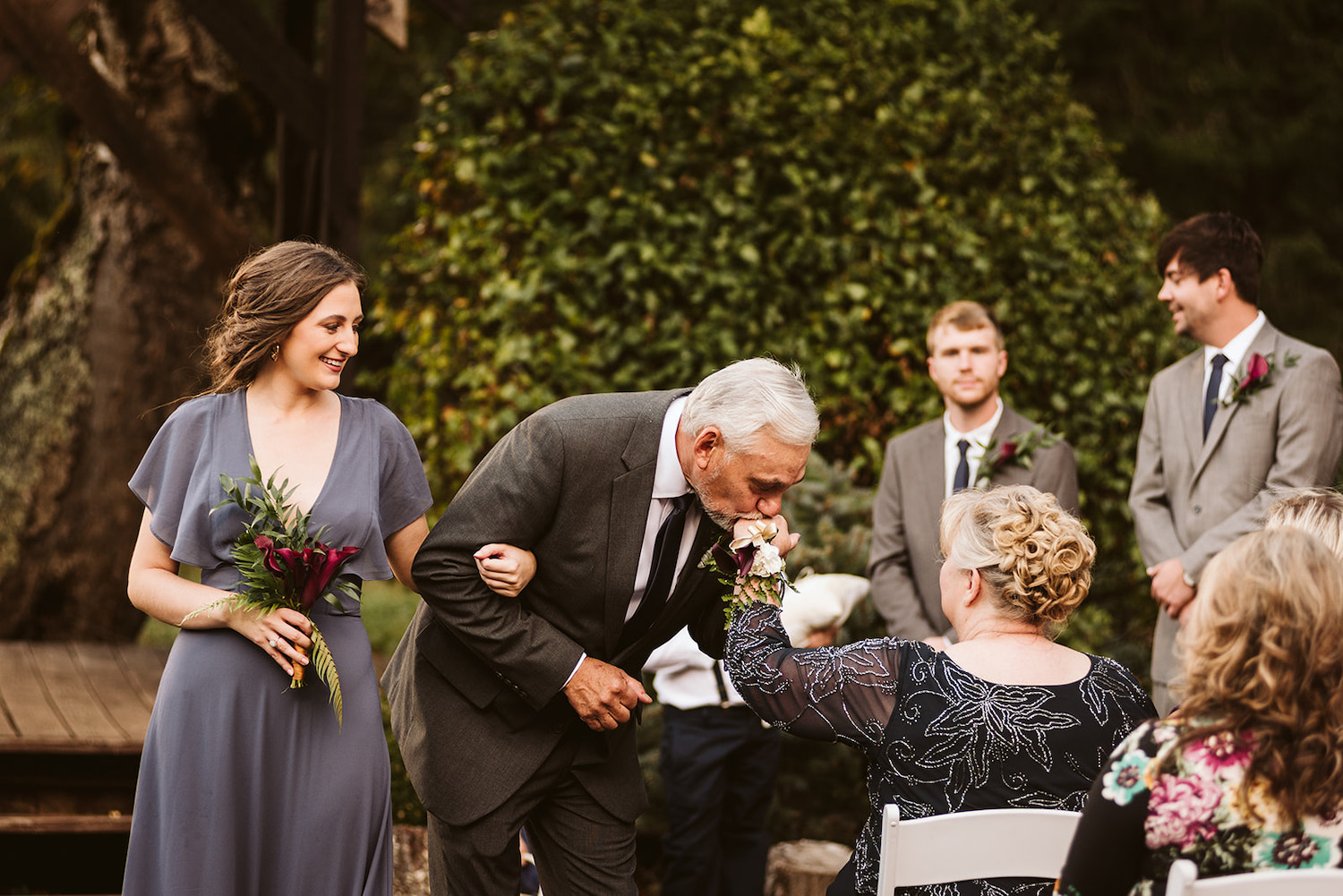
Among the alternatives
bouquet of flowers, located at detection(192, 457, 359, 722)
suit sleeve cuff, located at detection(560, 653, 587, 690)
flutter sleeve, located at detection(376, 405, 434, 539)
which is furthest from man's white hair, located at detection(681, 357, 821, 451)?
bouquet of flowers, located at detection(192, 457, 359, 722)

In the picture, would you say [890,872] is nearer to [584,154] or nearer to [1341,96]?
[584,154]

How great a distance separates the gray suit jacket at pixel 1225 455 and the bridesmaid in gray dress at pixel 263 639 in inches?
103

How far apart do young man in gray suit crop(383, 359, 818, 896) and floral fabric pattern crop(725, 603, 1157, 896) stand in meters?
0.32

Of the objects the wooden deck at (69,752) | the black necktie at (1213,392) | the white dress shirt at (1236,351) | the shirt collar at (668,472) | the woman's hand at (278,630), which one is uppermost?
the white dress shirt at (1236,351)

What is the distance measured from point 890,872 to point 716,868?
5.84 ft

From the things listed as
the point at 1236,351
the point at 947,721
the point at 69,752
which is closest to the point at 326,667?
the point at 947,721

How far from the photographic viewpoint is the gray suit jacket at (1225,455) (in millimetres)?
3900

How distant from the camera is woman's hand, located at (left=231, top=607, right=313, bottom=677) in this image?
8.55 ft

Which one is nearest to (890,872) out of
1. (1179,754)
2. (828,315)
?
(1179,754)

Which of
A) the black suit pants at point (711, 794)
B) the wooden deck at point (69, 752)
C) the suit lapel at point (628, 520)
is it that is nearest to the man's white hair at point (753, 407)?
the suit lapel at point (628, 520)

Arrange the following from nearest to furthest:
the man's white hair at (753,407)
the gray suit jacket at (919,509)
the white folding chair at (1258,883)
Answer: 1. the white folding chair at (1258,883)
2. the man's white hair at (753,407)
3. the gray suit jacket at (919,509)

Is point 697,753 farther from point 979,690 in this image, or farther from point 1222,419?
point 1222,419

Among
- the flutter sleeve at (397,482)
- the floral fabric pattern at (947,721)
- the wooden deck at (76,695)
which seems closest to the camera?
the floral fabric pattern at (947,721)

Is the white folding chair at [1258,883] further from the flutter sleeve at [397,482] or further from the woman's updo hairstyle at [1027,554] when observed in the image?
the flutter sleeve at [397,482]
